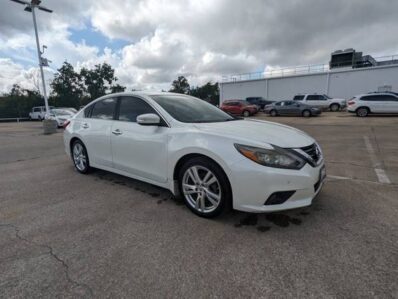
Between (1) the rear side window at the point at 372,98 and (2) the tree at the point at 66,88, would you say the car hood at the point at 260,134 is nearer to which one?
(1) the rear side window at the point at 372,98

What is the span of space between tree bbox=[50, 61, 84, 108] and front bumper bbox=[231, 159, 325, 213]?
47.1 m

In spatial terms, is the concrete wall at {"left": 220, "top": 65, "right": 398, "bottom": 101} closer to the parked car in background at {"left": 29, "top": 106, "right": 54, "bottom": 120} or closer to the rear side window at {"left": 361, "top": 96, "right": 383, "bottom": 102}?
the rear side window at {"left": 361, "top": 96, "right": 383, "bottom": 102}

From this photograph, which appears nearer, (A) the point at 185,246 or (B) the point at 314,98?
(A) the point at 185,246

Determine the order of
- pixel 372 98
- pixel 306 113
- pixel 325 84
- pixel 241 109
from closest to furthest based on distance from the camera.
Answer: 1. pixel 372 98
2. pixel 306 113
3. pixel 241 109
4. pixel 325 84

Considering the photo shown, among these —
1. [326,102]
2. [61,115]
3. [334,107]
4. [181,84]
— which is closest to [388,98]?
[334,107]

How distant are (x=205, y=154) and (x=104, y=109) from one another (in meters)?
2.36

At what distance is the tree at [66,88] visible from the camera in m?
42.2

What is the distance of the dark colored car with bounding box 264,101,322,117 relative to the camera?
61.4 ft

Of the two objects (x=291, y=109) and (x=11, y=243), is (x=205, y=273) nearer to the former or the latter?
(x=11, y=243)

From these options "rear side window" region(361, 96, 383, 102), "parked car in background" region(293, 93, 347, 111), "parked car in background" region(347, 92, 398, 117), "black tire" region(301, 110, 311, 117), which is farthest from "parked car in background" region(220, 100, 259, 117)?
"rear side window" region(361, 96, 383, 102)

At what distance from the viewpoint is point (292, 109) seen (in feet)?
64.4

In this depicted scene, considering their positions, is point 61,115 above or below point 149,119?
below

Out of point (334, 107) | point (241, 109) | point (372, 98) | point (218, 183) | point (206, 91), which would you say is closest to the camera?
point (218, 183)

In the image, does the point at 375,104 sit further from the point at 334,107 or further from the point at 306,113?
the point at 334,107
